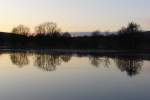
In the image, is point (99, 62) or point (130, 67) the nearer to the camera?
point (130, 67)

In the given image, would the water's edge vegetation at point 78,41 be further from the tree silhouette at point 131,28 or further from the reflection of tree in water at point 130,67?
the reflection of tree in water at point 130,67

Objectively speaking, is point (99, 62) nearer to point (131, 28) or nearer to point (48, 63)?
point (48, 63)

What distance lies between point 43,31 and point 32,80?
9821 cm

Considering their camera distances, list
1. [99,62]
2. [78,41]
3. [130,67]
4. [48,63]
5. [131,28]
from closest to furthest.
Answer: [130,67]
[48,63]
[99,62]
[131,28]
[78,41]

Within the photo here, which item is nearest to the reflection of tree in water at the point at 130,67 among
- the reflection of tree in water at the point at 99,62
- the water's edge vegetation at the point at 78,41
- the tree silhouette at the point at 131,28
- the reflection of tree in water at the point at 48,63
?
the reflection of tree in water at the point at 99,62

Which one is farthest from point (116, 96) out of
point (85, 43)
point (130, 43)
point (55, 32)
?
point (55, 32)

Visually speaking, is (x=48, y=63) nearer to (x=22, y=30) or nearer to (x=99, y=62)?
(x=99, y=62)

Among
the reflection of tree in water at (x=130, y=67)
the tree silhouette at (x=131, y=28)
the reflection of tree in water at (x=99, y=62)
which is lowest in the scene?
the reflection of tree in water at (x=130, y=67)

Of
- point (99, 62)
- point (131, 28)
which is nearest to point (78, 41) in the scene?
point (131, 28)

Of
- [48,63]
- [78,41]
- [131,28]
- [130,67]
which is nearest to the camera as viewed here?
[130,67]

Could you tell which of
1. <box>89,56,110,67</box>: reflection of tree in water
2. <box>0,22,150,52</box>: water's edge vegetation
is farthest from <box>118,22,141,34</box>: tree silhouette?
<box>89,56,110,67</box>: reflection of tree in water

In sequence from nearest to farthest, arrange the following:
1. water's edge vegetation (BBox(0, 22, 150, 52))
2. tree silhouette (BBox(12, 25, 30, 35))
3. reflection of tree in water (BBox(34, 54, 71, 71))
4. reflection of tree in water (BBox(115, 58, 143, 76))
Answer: reflection of tree in water (BBox(115, 58, 143, 76)), reflection of tree in water (BBox(34, 54, 71, 71)), water's edge vegetation (BBox(0, 22, 150, 52)), tree silhouette (BBox(12, 25, 30, 35))

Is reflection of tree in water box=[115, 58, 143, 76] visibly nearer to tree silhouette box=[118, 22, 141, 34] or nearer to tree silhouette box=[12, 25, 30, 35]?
tree silhouette box=[118, 22, 141, 34]

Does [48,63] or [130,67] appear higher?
[48,63]
